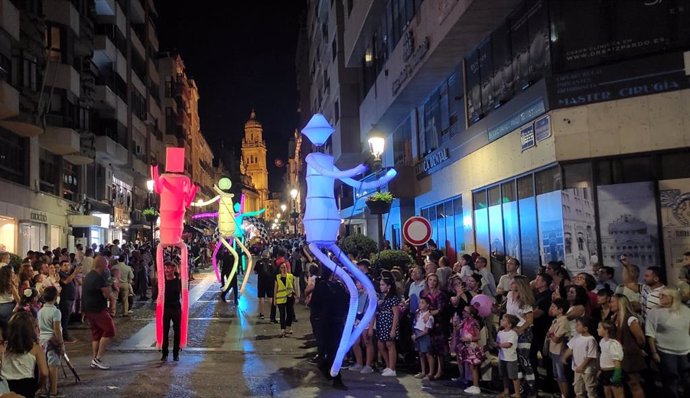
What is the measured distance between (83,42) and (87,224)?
9229mm

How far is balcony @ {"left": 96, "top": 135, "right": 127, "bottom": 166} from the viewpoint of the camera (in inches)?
1311

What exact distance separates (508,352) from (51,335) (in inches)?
244

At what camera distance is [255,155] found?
6609 inches

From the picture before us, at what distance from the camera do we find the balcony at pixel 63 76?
89.4ft

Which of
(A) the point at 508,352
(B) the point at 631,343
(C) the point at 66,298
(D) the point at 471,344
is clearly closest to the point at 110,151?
(C) the point at 66,298

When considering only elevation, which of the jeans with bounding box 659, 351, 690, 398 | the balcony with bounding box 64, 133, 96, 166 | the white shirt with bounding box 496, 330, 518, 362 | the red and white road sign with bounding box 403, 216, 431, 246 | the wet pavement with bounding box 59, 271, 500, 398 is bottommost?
the wet pavement with bounding box 59, 271, 500, 398

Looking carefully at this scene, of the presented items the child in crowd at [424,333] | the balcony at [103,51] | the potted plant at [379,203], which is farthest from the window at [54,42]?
the child in crowd at [424,333]

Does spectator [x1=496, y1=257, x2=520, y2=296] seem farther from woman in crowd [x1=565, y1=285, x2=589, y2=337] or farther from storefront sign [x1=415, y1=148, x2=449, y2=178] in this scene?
storefront sign [x1=415, y1=148, x2=449, y2=178]

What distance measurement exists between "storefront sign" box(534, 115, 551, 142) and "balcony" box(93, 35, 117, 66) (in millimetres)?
28283

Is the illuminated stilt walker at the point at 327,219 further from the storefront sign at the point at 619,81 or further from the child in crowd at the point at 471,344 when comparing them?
the storefront sign at the point at 619,81

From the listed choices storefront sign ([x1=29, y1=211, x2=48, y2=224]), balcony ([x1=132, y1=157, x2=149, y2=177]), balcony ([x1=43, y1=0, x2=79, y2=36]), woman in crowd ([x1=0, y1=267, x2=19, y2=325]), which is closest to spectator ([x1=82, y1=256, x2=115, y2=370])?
woman in crowd ([x1=0, y1=267, x2=19, y2=325])

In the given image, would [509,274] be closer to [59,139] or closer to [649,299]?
[649,299]

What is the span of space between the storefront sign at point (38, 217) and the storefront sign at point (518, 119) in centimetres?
1892

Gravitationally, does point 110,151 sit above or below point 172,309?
above
